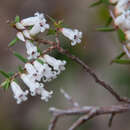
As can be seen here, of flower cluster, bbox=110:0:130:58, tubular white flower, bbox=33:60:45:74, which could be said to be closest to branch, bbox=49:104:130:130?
flower cluster, bbox=110:0:130:58

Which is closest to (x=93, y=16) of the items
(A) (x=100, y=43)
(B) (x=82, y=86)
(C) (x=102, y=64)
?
(A) (x=100, y=43)

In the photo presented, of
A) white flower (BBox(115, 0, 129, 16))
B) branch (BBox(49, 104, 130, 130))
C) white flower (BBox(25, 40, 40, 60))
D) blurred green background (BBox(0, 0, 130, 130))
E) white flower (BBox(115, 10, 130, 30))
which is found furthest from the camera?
blurred green background (BBox(0, 0, 130, 130))

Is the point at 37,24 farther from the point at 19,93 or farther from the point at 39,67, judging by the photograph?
the point at 19,93

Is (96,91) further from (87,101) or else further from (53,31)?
(53,31)

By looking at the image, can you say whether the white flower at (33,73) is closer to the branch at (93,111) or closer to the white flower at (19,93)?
the white flower at (19,93)

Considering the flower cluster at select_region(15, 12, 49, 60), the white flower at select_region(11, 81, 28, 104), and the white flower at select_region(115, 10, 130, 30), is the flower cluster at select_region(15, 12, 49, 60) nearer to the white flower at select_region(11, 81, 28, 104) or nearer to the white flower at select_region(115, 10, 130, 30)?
the white flower at select_region(11, 81, 28, 104)

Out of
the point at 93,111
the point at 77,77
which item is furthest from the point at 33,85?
the point at 77,77
